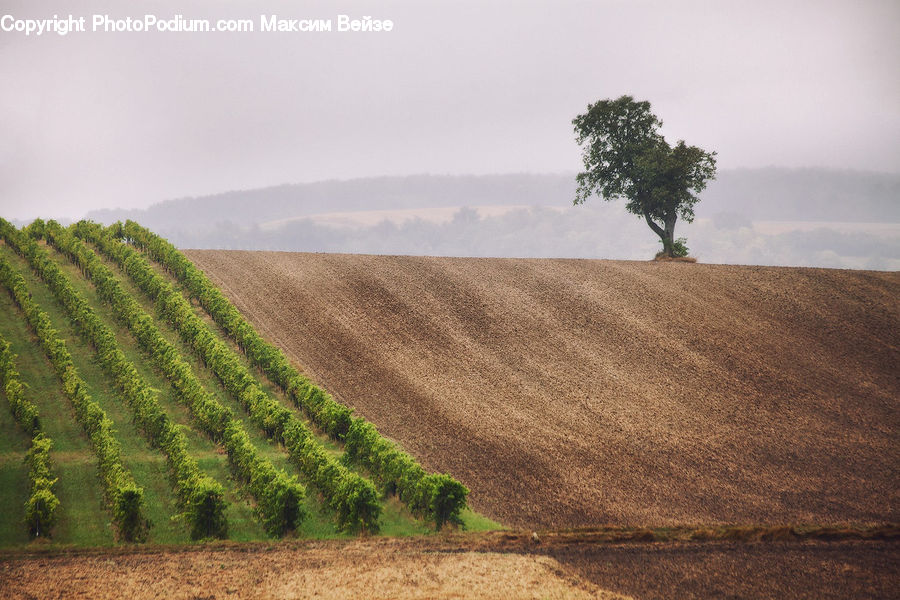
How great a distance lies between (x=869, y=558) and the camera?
60.8 feet

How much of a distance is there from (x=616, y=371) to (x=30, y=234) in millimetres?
46399

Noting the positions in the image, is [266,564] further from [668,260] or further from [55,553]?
[668,260]

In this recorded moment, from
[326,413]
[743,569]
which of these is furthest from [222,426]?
[743,569]

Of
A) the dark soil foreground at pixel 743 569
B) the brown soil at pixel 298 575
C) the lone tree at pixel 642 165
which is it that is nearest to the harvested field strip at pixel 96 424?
the brown soil at pixel 298 575

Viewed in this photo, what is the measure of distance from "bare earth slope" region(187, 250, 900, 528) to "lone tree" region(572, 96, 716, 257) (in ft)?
29.0

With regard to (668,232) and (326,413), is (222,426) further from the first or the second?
(668,232)

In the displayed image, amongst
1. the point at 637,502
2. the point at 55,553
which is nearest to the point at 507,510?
the point at 637,502

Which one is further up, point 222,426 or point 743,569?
point 222,426

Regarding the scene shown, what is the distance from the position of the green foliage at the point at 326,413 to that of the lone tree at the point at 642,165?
1576 inches

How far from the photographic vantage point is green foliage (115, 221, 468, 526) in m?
21.1

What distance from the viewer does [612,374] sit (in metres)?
33.4

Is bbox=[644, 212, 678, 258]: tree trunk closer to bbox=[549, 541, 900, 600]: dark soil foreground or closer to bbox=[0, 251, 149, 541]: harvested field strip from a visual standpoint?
bbox=[549, 541, 900, 600]: dark soil foreground

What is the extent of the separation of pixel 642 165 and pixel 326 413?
44142 mm

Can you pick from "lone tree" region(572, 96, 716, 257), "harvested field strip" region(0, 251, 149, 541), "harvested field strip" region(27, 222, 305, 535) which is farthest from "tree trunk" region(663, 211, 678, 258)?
"harvested field strip" region(0, 251, 149, 541)
